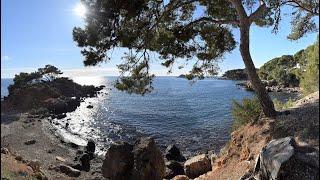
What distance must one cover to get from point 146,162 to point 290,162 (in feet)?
49.3

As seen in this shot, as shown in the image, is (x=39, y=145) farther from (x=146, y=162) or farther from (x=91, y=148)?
(x=146, y=162)

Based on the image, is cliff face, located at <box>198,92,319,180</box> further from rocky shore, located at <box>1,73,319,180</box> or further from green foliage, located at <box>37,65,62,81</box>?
green foliage, located at <box>37,65,62,81</box>

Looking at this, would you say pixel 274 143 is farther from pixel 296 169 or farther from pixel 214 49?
pixel 214 49

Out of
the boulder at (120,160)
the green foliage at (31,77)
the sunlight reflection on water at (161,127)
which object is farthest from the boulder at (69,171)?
the green foliage at (31,77)

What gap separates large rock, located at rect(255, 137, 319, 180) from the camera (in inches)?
410

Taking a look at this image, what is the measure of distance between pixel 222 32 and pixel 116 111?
73893 millimetres

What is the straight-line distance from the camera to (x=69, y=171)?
1463 inches

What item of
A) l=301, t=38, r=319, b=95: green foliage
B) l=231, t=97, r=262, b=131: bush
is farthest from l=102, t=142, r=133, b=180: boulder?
→ l=301, t=38, r=319, b=95: green foliage

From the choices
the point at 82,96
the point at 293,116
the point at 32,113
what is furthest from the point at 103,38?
the point at 82,96

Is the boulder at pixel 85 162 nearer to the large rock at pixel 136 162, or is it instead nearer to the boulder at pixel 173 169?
the boulder at pixel 173 169

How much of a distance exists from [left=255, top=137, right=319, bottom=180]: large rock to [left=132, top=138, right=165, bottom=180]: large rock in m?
13.6

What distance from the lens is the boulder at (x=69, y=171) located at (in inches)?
1450

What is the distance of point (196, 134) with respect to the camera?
182ft

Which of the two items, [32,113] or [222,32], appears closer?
[222,32]
